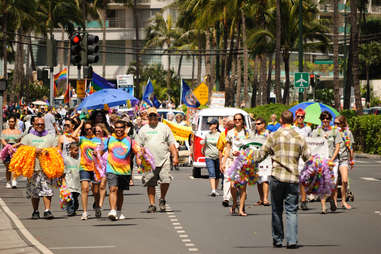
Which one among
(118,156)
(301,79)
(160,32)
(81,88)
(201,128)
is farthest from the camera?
(160,32)

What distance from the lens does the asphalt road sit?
11305 millimetres

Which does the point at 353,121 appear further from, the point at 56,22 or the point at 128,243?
the point at 56,22

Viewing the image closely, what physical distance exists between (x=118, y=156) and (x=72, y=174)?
116 centimetres

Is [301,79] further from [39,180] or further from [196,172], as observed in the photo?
[39,180]

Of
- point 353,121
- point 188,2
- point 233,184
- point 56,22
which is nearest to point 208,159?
point 233,184

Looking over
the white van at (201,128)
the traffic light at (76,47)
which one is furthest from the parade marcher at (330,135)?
the traffic light at (76,47)

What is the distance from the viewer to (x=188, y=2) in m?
62.7

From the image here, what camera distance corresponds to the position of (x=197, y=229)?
13156 mm

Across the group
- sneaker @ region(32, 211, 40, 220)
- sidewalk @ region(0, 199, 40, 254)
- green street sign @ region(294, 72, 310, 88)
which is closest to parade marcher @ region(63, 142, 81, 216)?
sneaker @ region(32, 211, 40, 220)

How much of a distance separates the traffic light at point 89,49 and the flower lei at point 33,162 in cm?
810

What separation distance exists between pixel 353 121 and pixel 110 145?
23747 millimetres

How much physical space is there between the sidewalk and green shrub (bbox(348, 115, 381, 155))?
75.2 ft

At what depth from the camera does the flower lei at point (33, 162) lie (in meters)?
14.4

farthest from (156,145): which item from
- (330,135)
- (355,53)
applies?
(355,53)
